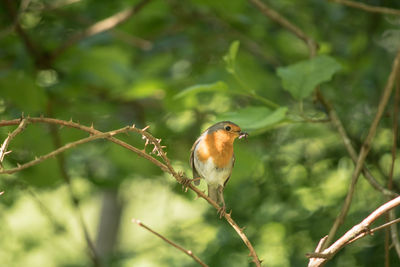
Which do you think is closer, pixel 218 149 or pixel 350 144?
pixel 218 149

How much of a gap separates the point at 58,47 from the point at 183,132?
1208 millimetres

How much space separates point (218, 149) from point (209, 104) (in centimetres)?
253

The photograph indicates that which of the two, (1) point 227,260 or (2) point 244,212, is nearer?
(1) point 227,260

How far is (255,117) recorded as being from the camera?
2176 millimetres

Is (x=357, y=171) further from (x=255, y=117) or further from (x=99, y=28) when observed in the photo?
(x=99, y=28)

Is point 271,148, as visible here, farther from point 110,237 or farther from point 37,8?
point 110,237

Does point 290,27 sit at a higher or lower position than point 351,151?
higher

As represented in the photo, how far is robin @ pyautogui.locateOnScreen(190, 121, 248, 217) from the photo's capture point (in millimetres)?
2189

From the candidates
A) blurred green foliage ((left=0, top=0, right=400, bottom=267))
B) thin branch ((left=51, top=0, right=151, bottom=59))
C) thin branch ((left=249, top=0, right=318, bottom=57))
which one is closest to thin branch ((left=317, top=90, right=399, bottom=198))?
thin branch ((left=249, top=0, right=318, bottom=57))

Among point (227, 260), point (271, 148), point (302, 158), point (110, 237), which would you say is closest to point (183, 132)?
point (271, 148)

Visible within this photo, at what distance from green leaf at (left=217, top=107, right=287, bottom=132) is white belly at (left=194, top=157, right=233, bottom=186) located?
0.20 metres

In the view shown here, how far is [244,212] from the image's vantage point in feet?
12.6

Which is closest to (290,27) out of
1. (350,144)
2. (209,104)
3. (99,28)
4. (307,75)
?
(307,75)

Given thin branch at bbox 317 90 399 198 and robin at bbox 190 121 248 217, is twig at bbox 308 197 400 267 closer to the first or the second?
thin branch at bbox 317 90 399 198
